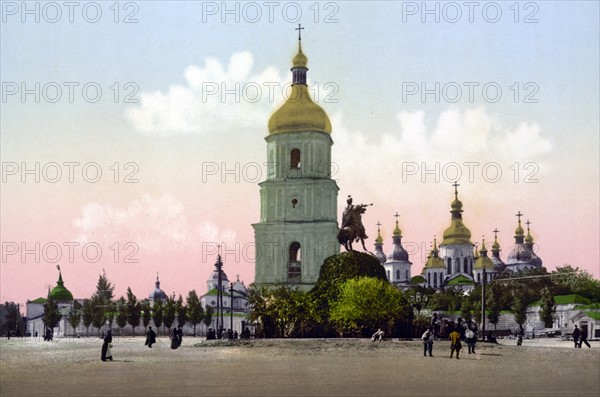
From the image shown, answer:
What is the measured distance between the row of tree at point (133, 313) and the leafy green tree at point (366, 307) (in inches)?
1788

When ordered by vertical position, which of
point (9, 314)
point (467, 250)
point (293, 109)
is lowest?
point (9, 314)

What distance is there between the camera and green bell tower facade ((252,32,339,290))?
62.1 m

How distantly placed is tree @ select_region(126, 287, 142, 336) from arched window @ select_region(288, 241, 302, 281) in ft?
79.5

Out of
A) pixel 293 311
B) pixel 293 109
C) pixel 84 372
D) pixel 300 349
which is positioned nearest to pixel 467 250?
pixel 293 109

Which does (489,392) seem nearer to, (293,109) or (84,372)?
(84,372)

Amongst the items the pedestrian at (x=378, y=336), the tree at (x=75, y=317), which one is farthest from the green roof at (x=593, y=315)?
the tree at (x=75, y=317)

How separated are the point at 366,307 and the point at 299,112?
30848mm

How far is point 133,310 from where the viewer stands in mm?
81938

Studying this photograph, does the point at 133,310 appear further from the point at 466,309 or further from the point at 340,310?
the point at 340,310

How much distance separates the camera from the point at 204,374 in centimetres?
1914

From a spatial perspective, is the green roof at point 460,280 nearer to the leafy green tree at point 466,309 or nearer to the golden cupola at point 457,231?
the golden cupola at point 457,231

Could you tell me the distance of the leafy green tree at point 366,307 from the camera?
36469mm

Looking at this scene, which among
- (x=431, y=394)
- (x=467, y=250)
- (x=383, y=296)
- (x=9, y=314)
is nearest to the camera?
(x=431, y=394)

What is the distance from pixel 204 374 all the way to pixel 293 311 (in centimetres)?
1954
